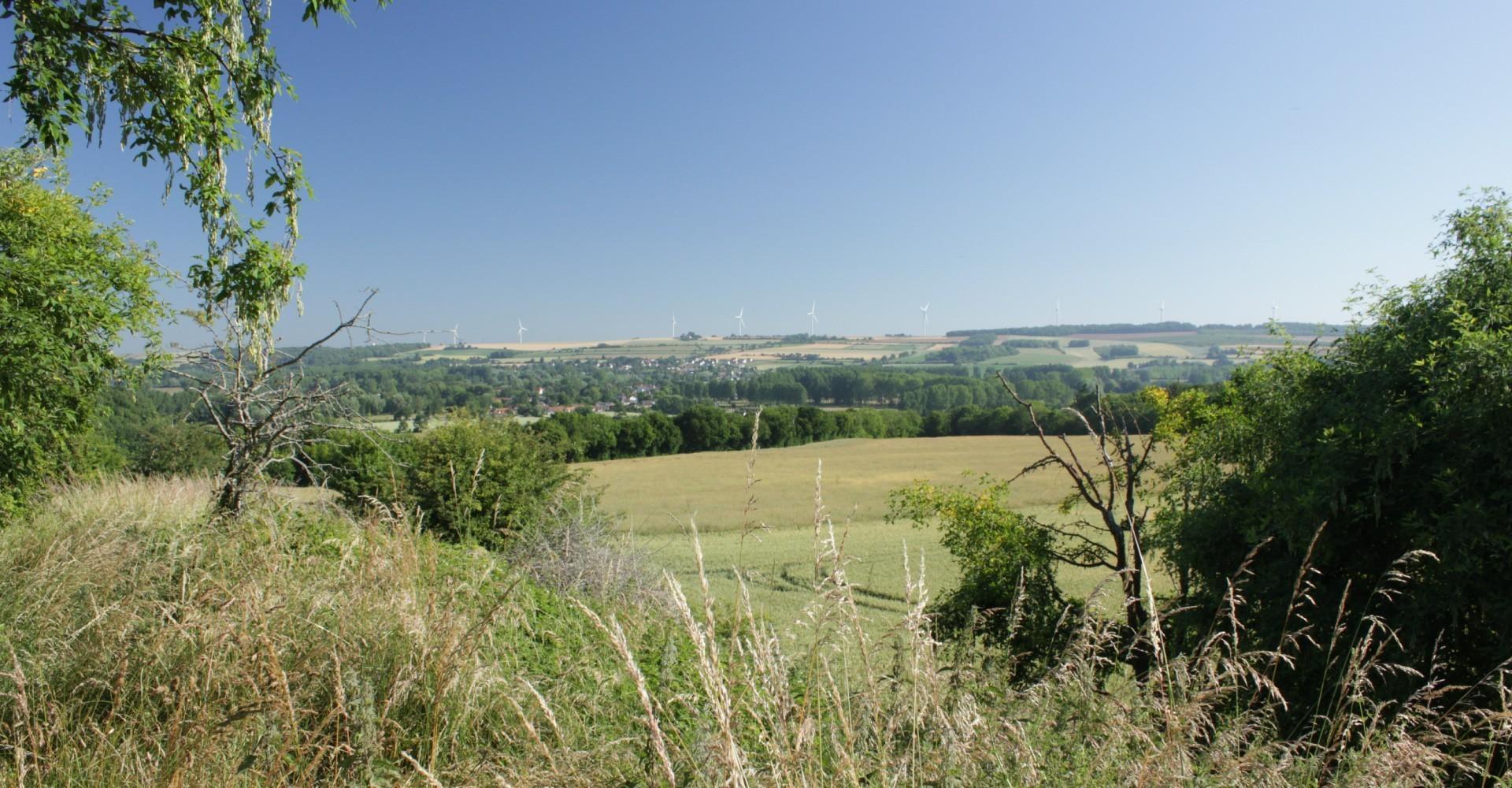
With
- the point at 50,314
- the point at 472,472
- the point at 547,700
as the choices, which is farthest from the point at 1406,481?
the point at 50,314

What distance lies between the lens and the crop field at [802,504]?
17.4 meters

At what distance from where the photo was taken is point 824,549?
6.72 feet

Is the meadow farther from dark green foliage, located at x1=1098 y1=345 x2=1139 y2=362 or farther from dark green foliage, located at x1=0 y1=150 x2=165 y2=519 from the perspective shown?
dark green foliage, located at x1=0 y1=150 x2=165 y2=519

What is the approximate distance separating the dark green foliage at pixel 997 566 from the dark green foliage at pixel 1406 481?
1.96 metres

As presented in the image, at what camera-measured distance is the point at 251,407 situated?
232 inches

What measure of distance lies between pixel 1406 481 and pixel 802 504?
2508cm

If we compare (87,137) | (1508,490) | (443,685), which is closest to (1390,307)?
(1508,490)

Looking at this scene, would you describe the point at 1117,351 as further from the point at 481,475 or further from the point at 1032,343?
the point at 481,475

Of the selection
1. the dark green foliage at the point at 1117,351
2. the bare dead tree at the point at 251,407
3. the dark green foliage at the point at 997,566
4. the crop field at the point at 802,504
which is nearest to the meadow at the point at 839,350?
the dark green foliage at the point at 1117,351

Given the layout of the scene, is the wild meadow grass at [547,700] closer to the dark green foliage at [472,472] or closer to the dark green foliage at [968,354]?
the dark green foliage at [472,472]

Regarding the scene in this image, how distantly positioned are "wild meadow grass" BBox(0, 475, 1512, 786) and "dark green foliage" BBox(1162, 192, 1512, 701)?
159 inches

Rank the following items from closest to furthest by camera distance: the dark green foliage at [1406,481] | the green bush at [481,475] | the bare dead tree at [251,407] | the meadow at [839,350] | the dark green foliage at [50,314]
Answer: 1. the bare dead tree at [251,407]
2. the dark green foliage at [1406,481]
3. the dark green foliage at [50,314]
4. the green bush at [481,475]
5. the meadow at [839,350]

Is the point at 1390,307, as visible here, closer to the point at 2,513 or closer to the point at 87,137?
the point at 87,137

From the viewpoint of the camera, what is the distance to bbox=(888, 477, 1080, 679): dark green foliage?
1054cm
